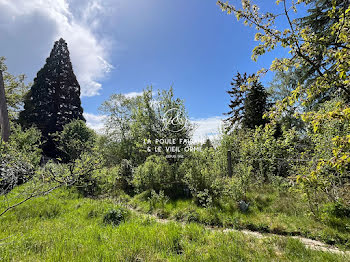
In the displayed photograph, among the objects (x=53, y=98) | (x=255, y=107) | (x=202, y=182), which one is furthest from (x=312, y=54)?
(x=53, y=98)

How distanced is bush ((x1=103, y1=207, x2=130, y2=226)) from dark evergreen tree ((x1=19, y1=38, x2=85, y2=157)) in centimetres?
2249

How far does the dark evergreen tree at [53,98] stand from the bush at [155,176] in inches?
809

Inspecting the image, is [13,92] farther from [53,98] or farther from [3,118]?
[3,118]

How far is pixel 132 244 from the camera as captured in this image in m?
2.82

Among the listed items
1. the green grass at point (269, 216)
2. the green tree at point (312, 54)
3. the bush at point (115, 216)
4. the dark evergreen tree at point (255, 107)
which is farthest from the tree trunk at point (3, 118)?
the dark evergreen tree at point (255, 107)

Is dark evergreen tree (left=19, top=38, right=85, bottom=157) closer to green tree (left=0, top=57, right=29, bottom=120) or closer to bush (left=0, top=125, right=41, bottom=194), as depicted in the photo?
A: green tree (left=0, top=57, right=29, bottom=120)

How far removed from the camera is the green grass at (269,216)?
3.42 m

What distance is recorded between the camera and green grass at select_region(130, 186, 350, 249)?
3.42 metres

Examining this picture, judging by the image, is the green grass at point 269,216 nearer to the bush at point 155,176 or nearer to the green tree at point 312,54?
the bush at point 155,176

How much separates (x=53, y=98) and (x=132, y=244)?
28165 millimetres

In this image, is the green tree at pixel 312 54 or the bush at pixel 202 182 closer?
the green tree at pixel 312 54

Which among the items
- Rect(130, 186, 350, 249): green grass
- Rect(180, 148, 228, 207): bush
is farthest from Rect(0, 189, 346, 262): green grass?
Rect(180, 148, 228, 207): bush

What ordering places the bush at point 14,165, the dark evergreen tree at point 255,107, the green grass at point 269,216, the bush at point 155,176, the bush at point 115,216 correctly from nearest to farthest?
1. the bush at point 14,165
2. the green grass at point 269,216
3. the bush at point 115,216
4. the bush at point 155,176
5. the dark evergreen tree at point 255,107

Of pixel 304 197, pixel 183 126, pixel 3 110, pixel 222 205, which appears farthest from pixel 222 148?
pixel 3 110
